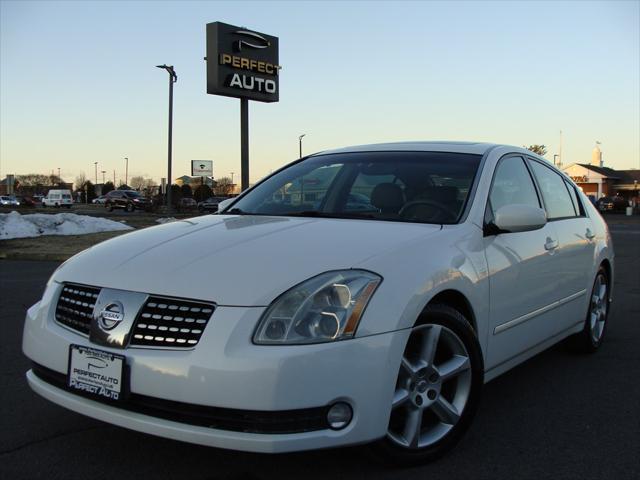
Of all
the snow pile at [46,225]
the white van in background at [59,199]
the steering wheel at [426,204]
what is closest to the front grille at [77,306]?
the steering wheel at [426,204]

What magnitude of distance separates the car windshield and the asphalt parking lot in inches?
47.0

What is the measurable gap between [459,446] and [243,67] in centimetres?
1669

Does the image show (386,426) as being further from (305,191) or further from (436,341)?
(305,191)

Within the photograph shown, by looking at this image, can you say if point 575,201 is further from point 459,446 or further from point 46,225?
point 46,225

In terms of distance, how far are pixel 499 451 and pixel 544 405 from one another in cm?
85

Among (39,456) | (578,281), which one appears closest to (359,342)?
(39,456)

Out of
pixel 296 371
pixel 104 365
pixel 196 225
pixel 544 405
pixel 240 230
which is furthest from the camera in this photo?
pixel 544 405

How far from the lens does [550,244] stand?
394cm

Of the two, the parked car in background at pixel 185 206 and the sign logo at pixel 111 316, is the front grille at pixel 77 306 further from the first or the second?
the parked car in background at pixel 185 206

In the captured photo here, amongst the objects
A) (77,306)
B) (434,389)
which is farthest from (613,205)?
(77,306)

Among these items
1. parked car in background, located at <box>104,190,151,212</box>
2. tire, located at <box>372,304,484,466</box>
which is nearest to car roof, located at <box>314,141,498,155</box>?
tire, located at <box>372,304,484,466</box>

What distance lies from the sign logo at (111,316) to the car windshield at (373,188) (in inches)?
53.0

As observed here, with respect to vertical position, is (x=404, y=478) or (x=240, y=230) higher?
(x=240, y=230)

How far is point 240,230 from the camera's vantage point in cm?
320
